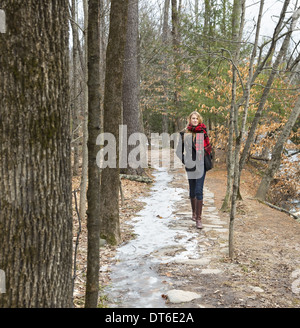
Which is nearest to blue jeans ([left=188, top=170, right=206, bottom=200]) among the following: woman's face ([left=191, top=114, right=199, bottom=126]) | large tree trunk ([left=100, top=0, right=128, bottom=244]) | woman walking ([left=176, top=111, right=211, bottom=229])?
woman walking ([left=176, top=111, right=211, bottom=229])

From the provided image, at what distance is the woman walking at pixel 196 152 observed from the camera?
23.3ft

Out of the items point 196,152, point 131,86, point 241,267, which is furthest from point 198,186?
point 131,86

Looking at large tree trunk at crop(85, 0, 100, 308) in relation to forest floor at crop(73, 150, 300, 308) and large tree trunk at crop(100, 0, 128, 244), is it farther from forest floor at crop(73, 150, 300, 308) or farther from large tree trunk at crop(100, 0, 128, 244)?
large tree trunk at crop(100, 0, 128, 244)

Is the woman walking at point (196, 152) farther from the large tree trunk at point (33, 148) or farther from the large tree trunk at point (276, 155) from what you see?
the large tree trunk at point (33, 148)

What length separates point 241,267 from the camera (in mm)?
5184

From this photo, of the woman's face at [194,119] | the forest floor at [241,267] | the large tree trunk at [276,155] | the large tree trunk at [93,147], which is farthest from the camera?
the large tree trunk at [276,155]

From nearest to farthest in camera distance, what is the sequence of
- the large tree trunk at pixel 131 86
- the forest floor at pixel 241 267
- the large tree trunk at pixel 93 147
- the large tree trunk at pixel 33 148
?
the large tree trunk at pixel 33 148
the large tree trunk at pixel 93 147
the forest floor at pixel 241 267
the large tree trunk at pixel 131 86

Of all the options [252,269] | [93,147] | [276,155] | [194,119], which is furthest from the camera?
[276,155]

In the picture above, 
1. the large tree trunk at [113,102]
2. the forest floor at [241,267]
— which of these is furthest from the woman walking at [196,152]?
the large tree trunk at [113,102]

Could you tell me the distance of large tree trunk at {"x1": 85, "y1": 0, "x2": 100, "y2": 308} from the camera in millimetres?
2963

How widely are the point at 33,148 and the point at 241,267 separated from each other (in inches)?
155

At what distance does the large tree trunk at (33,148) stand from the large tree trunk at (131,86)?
9.55 metres

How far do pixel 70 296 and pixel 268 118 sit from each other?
47.7 ft

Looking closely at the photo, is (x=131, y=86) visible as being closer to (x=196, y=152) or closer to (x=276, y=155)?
(x=276, y=155)
